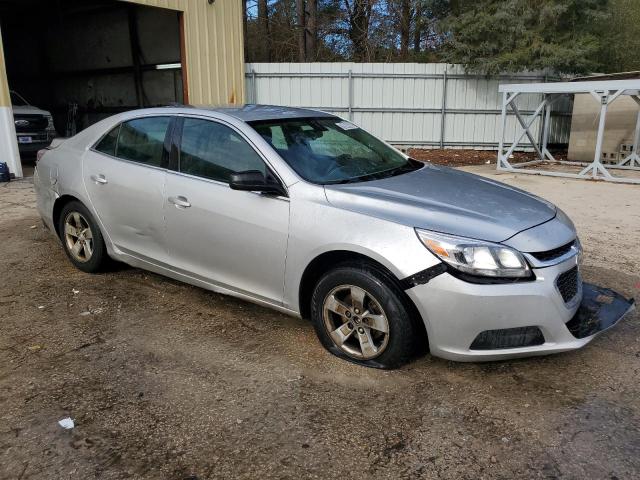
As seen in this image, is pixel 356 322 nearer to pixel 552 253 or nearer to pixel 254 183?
pixel 254 183

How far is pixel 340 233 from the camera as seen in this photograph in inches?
125

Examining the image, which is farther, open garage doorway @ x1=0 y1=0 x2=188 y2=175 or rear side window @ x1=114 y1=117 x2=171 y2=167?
open garage doorway @ x1=0 y1=0 x2=188 y2=175

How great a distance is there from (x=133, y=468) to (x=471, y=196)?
2478 millimetres

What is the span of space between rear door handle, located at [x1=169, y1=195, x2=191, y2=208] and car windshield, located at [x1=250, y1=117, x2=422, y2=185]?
2.37 feet

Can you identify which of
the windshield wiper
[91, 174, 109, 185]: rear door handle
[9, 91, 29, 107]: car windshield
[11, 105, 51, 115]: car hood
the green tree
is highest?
the green tree

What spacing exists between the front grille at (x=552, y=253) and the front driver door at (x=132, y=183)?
2615 millimetres

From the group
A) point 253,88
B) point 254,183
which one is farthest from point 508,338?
point 253,88

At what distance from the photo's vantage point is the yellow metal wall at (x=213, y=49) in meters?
12.7

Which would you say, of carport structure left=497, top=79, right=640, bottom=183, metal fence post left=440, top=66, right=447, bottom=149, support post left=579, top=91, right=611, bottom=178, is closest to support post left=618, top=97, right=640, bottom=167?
carport structure left=497, top=79, right=640, bottom=183

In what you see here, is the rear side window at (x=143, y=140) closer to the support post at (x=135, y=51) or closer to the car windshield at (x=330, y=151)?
the car windshield at (x=330, y=151)

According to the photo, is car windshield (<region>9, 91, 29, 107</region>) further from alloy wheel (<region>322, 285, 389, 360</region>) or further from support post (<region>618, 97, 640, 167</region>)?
support post (<region>618, 97, 640, 167</region>)

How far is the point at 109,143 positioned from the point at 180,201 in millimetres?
1204

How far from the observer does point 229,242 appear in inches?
144

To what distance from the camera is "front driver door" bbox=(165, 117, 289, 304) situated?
11.5 ft
